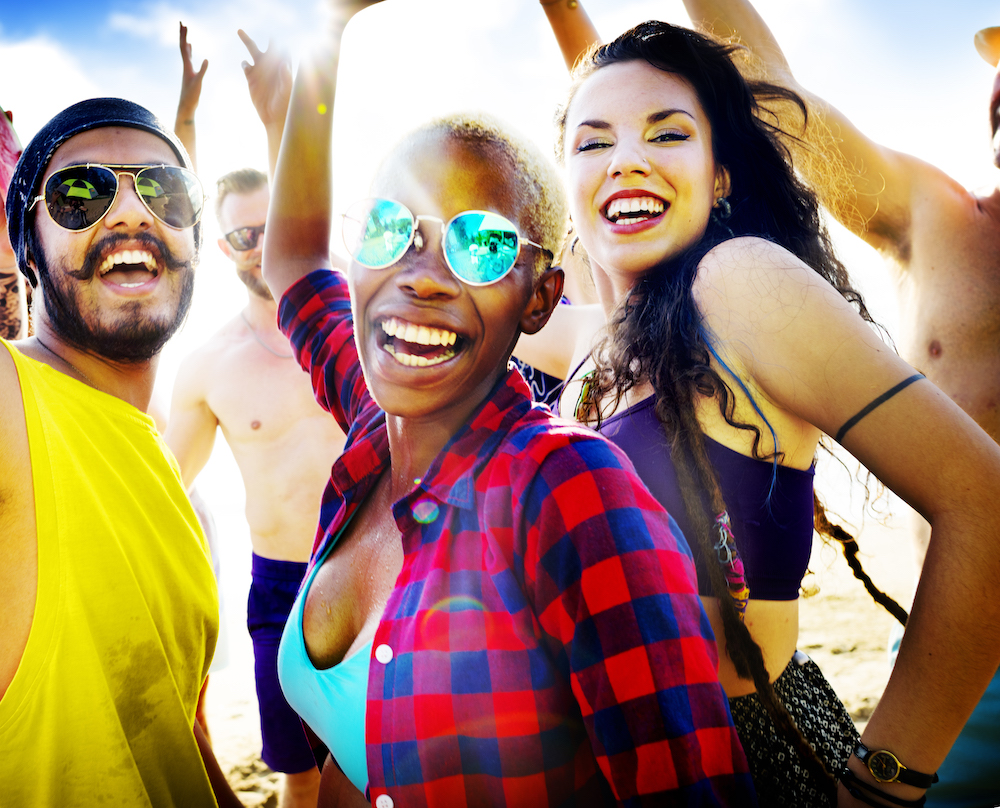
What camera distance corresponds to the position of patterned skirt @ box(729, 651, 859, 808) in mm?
1529

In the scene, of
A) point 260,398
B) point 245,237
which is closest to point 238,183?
point 245,237

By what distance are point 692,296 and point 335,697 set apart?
1378 mm

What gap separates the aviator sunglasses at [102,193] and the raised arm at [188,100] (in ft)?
7.74

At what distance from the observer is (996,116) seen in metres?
2.97

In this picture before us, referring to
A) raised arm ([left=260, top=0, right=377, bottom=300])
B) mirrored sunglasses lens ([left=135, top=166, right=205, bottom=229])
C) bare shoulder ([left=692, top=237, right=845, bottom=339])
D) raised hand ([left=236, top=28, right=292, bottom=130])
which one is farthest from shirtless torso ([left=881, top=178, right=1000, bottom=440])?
mirrored sunglasses lens ([left=135, top=166, right=205, bottom=229])

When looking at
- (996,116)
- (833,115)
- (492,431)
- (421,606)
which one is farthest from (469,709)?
(996,116)

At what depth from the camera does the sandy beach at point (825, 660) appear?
436 centimetres

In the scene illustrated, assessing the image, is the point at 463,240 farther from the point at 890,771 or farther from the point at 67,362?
the point at 890,771

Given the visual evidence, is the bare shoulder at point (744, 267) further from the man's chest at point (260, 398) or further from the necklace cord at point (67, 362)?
the man's chest at point (260, 398)

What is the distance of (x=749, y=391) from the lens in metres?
1.61

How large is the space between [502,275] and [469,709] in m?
0.90

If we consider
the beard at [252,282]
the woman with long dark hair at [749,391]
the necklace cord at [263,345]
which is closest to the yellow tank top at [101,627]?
the woman with long dark hair at [749,391]

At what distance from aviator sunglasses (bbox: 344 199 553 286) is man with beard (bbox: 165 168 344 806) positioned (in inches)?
109

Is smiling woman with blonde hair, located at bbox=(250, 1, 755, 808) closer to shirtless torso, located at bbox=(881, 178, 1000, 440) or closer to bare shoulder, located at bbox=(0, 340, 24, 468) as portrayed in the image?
bare shoulder, located at bbox=(0, 340, 24, 468)
